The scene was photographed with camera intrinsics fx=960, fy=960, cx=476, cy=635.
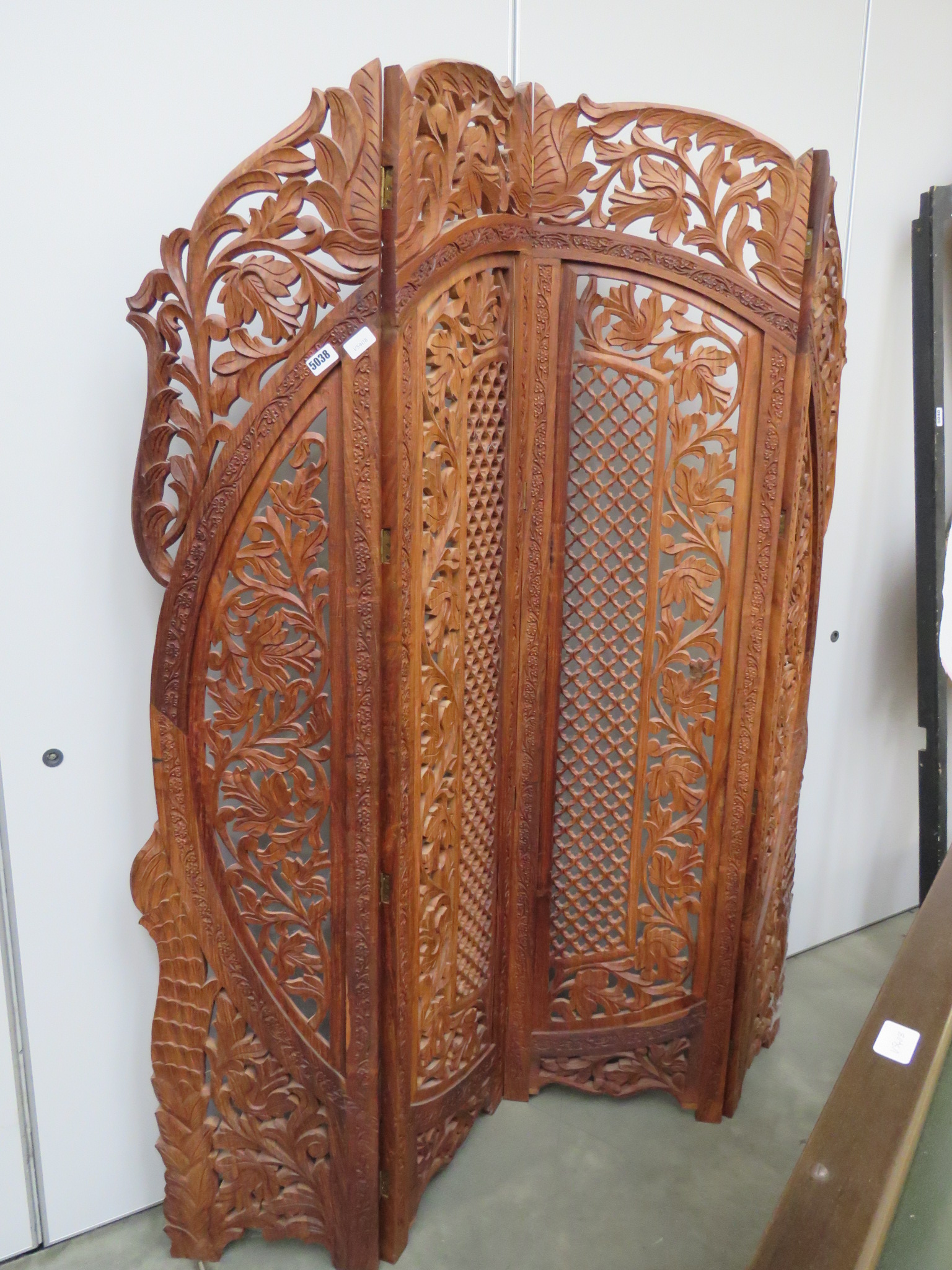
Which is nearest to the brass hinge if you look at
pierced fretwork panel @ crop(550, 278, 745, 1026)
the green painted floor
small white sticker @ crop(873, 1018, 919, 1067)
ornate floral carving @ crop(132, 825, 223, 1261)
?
pierced fretwork panel @ crop(550, 278, 745, 1026)

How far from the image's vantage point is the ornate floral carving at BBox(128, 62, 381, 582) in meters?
1.57

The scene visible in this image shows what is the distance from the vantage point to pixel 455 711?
2.00m

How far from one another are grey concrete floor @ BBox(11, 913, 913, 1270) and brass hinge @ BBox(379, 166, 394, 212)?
2.07m

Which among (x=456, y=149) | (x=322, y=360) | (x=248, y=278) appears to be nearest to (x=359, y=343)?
(x=322, y=360)

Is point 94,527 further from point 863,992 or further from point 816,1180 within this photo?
point 863,992

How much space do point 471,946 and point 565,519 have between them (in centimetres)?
102

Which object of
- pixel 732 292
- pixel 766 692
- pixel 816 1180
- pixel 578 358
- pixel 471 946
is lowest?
pixel 471 946

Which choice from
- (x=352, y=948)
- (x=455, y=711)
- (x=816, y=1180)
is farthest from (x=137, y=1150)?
(x=816, y=1180)

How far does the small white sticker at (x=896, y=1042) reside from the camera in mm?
1306

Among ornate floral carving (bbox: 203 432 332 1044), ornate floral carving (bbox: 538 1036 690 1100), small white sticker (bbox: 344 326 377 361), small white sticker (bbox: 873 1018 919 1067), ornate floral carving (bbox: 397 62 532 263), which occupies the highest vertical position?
ornate floral carving (bbox: 397 62 532 263)

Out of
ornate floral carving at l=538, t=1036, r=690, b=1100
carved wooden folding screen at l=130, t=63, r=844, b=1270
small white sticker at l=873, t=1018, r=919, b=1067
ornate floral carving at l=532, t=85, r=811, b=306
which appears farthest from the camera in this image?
ornate floral carving at l=538, t=1036, r=690, b=1100

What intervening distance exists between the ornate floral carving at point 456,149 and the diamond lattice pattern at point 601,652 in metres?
0.45

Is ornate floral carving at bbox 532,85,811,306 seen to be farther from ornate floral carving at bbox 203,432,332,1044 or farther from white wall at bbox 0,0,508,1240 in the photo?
ornate floral carving at bbox 203,432,332,1044

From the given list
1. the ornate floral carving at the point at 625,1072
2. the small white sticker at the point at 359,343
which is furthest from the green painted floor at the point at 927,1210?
the small white sticker at the point at 359,343
